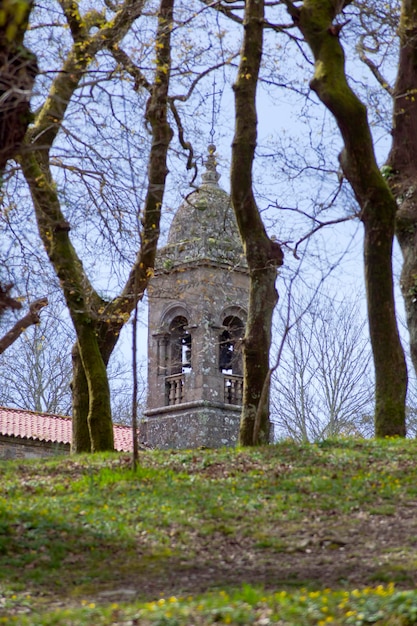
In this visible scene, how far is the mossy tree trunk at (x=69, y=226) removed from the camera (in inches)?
568

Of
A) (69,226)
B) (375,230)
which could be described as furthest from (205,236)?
(375,230)

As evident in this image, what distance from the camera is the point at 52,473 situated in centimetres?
1209

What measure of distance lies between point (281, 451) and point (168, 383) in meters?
17.3

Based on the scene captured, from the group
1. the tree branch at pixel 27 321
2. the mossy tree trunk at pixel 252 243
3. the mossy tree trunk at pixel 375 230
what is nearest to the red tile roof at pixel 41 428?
the tree branch at pixel 27 321

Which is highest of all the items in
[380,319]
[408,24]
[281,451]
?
[408,24]

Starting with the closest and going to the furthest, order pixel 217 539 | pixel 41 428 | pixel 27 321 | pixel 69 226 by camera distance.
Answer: pixel 217 539, pixel 69 226, pixel 27 321, pixel 41 428

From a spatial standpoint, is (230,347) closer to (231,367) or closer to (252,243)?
(231,367)

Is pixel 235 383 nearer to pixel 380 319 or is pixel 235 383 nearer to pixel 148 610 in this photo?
pixel 380 319

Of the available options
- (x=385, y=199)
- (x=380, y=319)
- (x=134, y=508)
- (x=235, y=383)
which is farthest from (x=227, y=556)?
(x=235, y=383)

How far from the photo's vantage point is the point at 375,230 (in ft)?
43.1

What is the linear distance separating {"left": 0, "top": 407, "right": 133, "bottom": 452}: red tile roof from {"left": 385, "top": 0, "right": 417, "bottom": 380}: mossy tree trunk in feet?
48.0

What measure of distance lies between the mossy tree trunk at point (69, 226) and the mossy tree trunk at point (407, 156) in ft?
11.4

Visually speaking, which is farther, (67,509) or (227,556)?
(67,509)

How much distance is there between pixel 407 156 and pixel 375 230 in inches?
73.5
